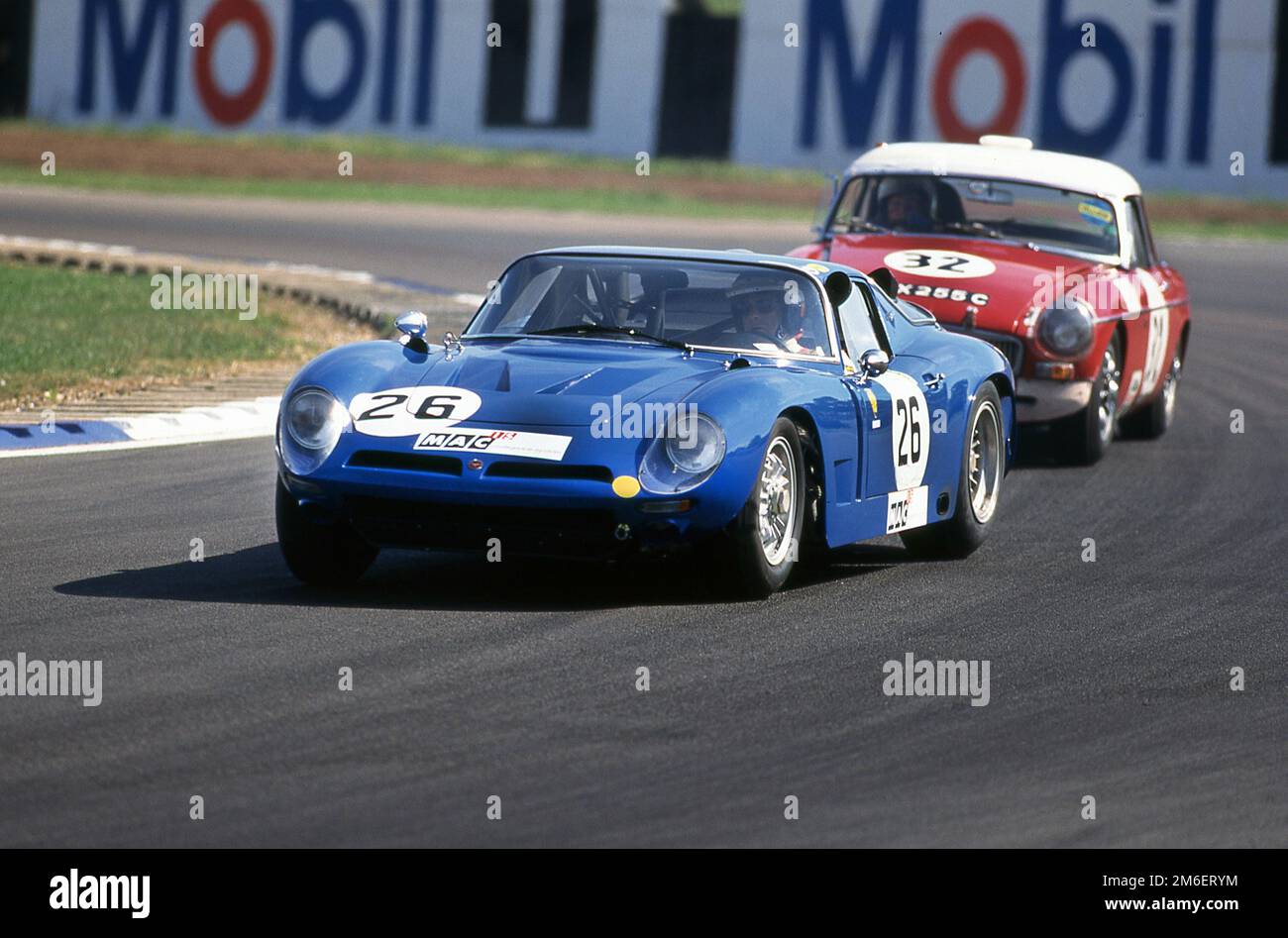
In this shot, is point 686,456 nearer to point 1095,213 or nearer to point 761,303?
point 761,303

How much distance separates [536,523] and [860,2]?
28428 mm

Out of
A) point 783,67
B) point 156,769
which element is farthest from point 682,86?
point 156,769

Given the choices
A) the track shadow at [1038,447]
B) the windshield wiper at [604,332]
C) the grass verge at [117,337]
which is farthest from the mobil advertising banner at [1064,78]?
the windshield wiper at [604,332]

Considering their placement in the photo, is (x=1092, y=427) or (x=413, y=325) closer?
(x=413, y=325)

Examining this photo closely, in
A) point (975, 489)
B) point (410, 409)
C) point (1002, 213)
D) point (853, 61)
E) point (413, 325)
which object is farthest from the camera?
point (853, 61)

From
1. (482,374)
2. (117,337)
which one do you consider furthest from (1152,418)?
(482,374)

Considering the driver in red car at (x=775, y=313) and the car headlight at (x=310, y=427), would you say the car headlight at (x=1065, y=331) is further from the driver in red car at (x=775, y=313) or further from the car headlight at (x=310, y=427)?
the car headlight at (x=310, y=427)

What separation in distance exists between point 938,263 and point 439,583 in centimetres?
517

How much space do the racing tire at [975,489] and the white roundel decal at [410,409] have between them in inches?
95.8

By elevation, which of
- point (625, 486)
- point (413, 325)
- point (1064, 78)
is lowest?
point (625, 486)

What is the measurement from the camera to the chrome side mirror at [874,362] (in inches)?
335

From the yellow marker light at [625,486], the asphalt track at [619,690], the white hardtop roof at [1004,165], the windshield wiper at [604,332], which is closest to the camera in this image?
the asphalt track at [619,690]

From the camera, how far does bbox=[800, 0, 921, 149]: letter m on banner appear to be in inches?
1353

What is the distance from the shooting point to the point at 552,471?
7.43 m
